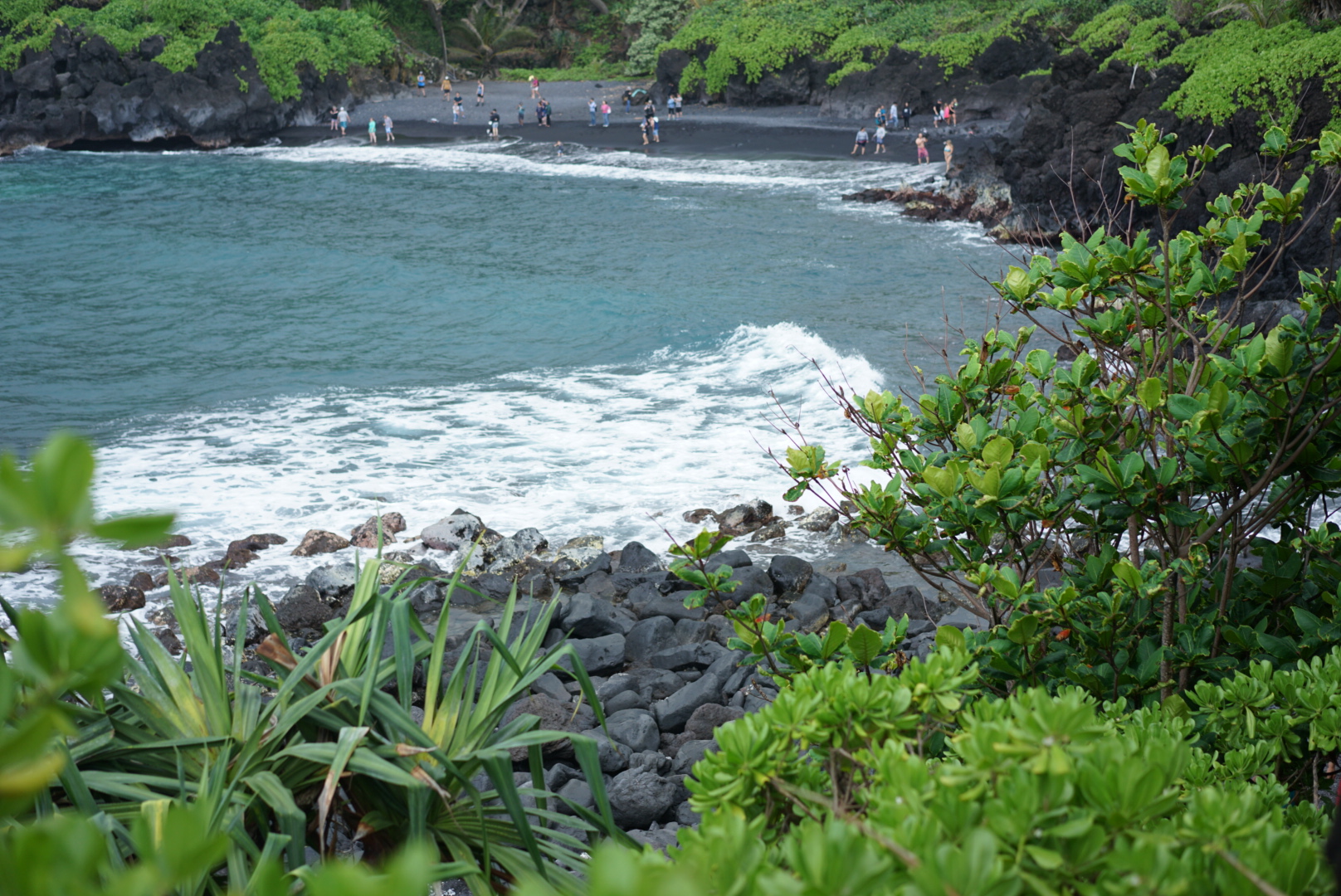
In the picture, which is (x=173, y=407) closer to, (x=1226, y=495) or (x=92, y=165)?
(x=1226, y=495)

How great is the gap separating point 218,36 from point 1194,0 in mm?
38199

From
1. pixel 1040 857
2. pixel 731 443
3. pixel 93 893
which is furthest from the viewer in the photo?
pixel 731 443

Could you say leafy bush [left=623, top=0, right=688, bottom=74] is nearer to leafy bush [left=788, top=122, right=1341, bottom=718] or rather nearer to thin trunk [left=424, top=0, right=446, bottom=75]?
thin trunk [left=424, top=0, right=446, bottom=75]

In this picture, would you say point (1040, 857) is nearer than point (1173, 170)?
Yes

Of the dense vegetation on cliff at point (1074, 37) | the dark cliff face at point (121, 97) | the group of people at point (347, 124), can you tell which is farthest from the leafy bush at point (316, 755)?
the dark cliff face at point (121, 97)

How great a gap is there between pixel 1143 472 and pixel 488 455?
9.39 meters

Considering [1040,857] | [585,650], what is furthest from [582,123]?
[1040,857]

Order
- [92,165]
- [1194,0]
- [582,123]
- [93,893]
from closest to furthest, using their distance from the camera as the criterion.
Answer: [93,893] → [1194,0] → [92,165] → [582,123]

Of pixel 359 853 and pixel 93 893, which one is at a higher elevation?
pixel 93 893

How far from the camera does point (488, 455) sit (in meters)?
11.6

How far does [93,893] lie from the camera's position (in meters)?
0.91

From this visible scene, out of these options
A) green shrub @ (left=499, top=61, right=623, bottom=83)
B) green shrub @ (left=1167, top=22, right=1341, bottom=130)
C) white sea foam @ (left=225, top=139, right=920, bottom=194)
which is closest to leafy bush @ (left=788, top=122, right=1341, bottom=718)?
green shrub @ (left=1167, top=22, right=1341, bottom=130)

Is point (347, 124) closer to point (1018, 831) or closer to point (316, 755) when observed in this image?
point (316, 755)

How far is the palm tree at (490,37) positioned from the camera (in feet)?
180
